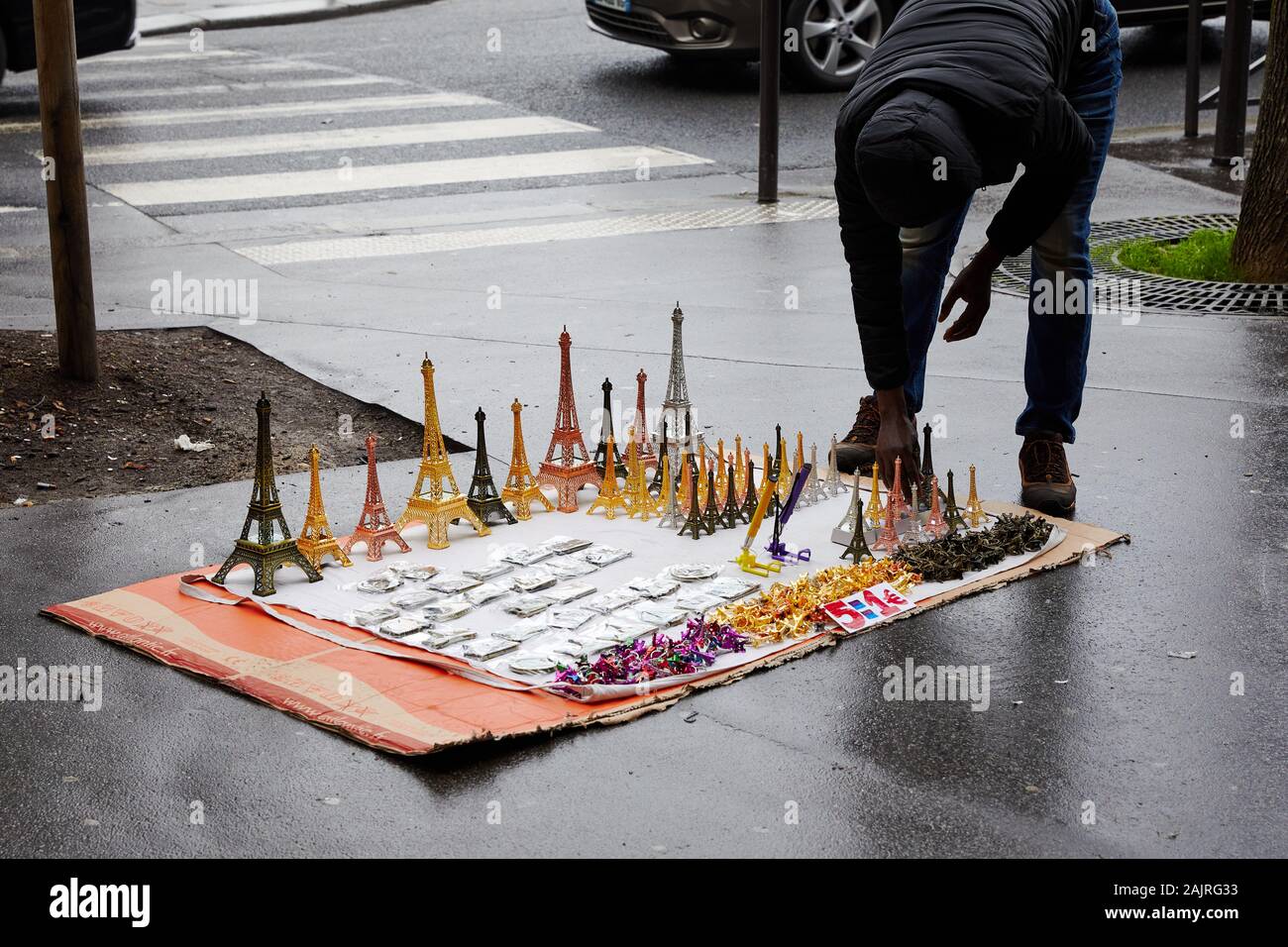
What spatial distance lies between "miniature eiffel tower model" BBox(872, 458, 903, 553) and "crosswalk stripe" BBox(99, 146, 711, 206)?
7036 millimetres

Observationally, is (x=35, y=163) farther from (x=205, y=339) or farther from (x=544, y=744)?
(x=544, y=744)

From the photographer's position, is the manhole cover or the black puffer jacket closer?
the black puffer jacket

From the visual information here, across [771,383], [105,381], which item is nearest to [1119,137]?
[771,383]

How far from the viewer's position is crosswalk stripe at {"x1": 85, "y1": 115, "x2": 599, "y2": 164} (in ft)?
40.1

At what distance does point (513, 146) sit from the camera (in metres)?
12.5

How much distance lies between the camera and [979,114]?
15.0ft

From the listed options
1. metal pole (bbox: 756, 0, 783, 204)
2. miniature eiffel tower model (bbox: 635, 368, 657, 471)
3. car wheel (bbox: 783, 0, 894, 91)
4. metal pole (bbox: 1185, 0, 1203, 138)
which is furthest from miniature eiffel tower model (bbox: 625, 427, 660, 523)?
car wheel (bbox: 783, 0, 894, 91)

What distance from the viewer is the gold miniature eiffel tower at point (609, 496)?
215 inches

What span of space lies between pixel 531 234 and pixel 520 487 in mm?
4777

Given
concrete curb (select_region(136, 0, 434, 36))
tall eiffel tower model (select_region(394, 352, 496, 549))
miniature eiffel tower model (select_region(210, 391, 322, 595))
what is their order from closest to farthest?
miniature eiffel tower model (select_region(210, 391, 322, 595)), tall eiffel tower model (select_region(394, 352, 496, 549)), concrete curb (select_region(136, 0, 434, 36))

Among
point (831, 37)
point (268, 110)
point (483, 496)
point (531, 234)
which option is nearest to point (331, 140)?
point (268, 110)

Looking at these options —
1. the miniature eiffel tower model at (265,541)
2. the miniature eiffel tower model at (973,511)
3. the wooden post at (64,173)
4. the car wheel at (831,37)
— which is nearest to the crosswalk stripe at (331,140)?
the car wheel at (831,37)

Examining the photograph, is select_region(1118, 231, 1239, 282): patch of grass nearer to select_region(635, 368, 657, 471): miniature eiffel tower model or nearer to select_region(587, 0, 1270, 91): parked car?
select_region(635, 368, 657, 471): miniature eiffel tower model
